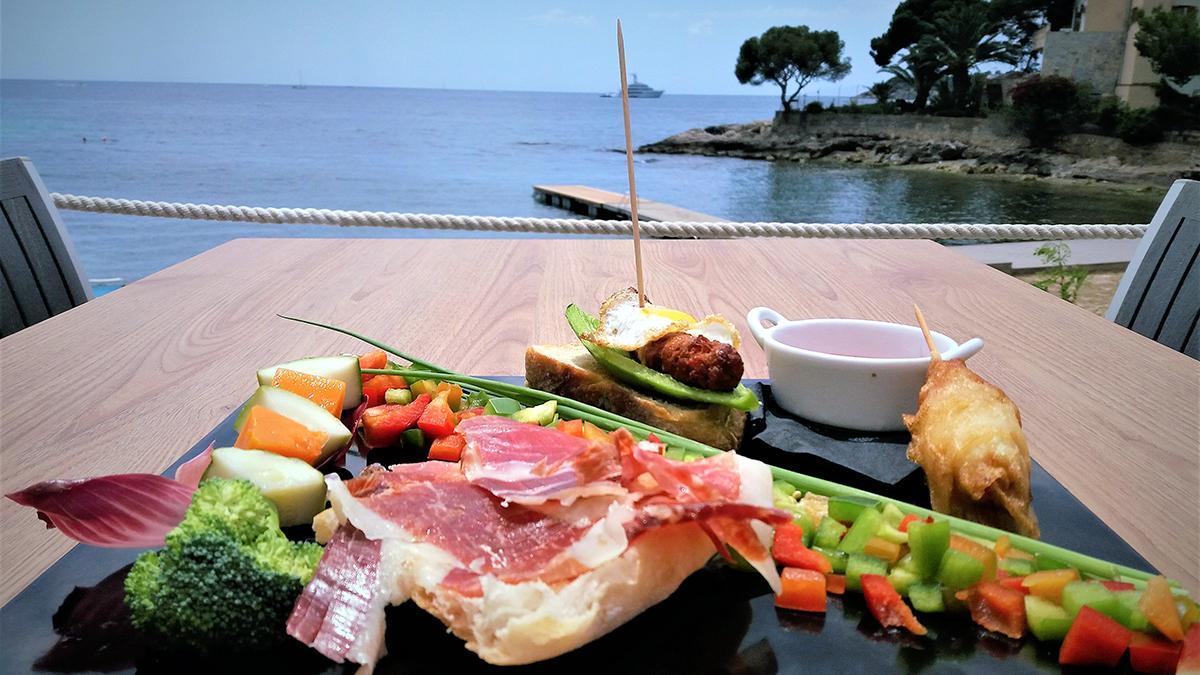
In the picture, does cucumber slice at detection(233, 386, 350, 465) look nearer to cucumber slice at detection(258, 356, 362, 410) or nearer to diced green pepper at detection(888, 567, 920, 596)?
cucumber slice at detection(258, 356, 362, 410)

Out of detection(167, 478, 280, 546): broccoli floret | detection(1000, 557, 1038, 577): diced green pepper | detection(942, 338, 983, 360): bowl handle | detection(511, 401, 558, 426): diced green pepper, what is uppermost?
detection(167, 478, 280, 546): broccoli floret

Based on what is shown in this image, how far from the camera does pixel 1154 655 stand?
33.9 inches

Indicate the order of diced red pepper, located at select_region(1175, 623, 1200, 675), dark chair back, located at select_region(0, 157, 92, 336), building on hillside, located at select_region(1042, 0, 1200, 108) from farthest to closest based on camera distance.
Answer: building on hillside, located at select_region(1042, 0, 1200, 108)
dark chair back, located at select_region(0, 157, 92, 336)
diced red pepper, located at select_region(1175, 623, 1200, 675)

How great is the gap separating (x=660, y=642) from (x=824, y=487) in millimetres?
358

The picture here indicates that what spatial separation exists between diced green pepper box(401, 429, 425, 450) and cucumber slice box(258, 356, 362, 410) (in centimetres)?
18

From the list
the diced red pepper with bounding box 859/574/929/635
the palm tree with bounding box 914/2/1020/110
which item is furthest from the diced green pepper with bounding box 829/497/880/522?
the palm tree with bounding box 914/2/1020/110

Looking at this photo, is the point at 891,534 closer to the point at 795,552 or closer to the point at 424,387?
the point at 795,552

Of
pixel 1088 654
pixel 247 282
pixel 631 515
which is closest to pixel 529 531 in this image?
pixel 631 515

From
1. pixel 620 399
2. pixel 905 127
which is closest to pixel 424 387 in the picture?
pixel 620 399

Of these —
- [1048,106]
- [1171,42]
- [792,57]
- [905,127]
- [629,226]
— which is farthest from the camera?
[792,57]

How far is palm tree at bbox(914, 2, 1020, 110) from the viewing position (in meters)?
36.3

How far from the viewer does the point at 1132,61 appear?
30.7 m

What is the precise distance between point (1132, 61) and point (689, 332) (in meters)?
36.9

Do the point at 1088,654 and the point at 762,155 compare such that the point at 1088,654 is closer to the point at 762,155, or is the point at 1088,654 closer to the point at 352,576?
the point at 352,576
